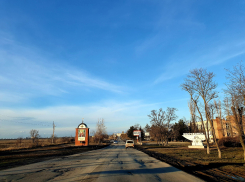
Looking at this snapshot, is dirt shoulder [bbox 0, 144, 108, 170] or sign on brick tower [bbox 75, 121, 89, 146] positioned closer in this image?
dirt shoulder [bbox 0, 144, 108, 170]

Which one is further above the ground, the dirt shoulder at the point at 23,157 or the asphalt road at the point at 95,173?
the asphalt road at the point at 95,173

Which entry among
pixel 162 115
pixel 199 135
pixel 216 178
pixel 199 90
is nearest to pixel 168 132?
pixel 162 115

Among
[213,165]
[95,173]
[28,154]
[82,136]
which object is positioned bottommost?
[28,154]

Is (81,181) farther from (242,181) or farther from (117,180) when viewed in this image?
(242,181)

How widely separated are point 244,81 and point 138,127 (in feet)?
332

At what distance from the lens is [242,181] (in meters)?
7.68

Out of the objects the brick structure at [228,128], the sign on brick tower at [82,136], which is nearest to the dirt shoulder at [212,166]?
the brick structure at [228,128]

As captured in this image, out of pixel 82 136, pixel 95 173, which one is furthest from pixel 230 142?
pixel 82 136

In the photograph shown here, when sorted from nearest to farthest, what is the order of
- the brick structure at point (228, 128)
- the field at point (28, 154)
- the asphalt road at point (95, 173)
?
1. the asphalt road at point (95, 173)
2. the field at point (28, 154)
3. the brick structure at point (228, 128)

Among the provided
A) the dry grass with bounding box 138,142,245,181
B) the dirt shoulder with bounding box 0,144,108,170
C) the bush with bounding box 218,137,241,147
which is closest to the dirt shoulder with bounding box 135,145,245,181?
the dry grass with bounding box 138,142,245,181

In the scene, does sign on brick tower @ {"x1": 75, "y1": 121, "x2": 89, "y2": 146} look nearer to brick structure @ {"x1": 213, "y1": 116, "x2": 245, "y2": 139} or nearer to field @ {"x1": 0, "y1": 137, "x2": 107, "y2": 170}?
field @ {"x1": 0, "y1": 137, "x2": 107, "y2": 170}

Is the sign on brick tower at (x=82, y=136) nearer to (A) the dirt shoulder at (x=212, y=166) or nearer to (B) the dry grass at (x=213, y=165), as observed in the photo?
(B) the dry grass at (x=213, y=165)

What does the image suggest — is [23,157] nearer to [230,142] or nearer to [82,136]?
[82,136]

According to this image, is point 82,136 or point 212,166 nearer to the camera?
point 212,166
